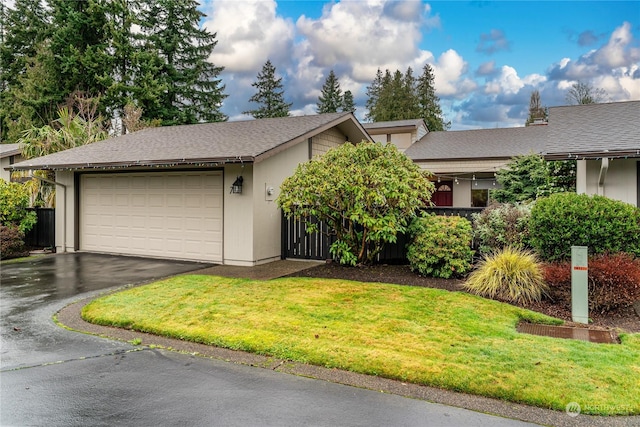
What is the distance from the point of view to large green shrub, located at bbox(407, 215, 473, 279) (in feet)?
28.7

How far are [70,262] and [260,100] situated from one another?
39188 millimetres

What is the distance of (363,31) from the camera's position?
16.1 metres

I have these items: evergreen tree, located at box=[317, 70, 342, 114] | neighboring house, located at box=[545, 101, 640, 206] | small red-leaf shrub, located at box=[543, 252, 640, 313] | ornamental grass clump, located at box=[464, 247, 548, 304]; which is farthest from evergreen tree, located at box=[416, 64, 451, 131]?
small red-leaf shrub, located at box=[543, 252, 640, 313]

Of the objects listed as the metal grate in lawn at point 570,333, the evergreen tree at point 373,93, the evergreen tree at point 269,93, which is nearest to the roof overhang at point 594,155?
the metal grate in lawn at point 570,333

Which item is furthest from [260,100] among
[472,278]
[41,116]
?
[472,278]

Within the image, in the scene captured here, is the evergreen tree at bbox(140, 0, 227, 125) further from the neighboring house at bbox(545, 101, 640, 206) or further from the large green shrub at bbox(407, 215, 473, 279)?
the neighboring house at bbox(545, 101, 640, 206)

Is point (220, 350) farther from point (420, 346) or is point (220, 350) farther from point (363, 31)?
point (363, 31)

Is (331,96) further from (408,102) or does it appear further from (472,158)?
(472,158)

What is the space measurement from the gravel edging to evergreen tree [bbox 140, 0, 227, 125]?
94.9 feet

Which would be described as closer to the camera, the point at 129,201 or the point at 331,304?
the point at 331,304

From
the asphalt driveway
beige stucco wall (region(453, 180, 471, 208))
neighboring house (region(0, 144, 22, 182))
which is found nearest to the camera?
the asphalt driveway

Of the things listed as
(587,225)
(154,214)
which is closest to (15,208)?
(154,214)

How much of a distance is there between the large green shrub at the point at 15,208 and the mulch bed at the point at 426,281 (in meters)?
10.2

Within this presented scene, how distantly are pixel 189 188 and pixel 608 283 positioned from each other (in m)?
9.54
